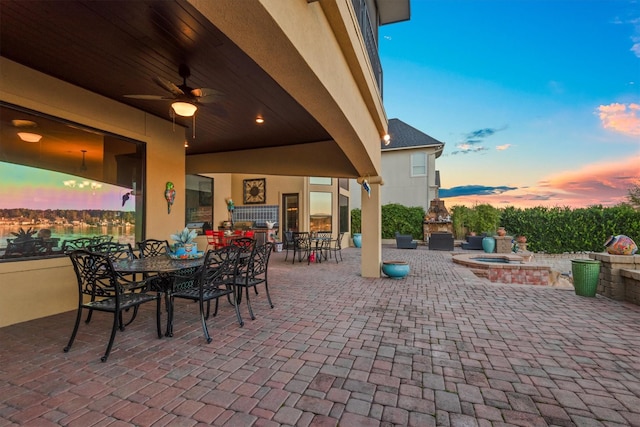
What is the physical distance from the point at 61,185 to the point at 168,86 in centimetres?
275

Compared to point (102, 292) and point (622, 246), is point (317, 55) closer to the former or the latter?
point (102, 292)

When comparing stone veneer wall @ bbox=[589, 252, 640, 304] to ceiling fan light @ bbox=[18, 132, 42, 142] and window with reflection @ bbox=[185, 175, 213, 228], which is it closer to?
ceiling fan light @ bbox=[18, 132, 42, 142]

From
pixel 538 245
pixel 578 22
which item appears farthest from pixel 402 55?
pixel 538 245

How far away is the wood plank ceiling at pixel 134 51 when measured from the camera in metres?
2.34

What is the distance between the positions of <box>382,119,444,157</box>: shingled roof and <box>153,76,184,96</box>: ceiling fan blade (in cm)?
1480

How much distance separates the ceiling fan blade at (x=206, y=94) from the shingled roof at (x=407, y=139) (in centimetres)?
1450

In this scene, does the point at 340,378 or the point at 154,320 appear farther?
the point at 154,320

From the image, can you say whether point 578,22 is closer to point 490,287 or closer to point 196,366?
point 490,287

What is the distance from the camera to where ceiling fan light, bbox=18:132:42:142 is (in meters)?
3.62

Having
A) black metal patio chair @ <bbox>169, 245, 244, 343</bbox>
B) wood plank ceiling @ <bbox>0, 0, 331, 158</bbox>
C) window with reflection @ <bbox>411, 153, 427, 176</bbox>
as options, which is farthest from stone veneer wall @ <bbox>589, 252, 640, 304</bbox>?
window with reflection @ <bbox>411, 153, 427, 176</bbox>

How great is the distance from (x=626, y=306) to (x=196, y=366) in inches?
229

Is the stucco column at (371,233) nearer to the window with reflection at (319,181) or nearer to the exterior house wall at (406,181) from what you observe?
the window with reflection at (319,181)

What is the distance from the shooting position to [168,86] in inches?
114

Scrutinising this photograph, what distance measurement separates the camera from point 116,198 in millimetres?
4781
